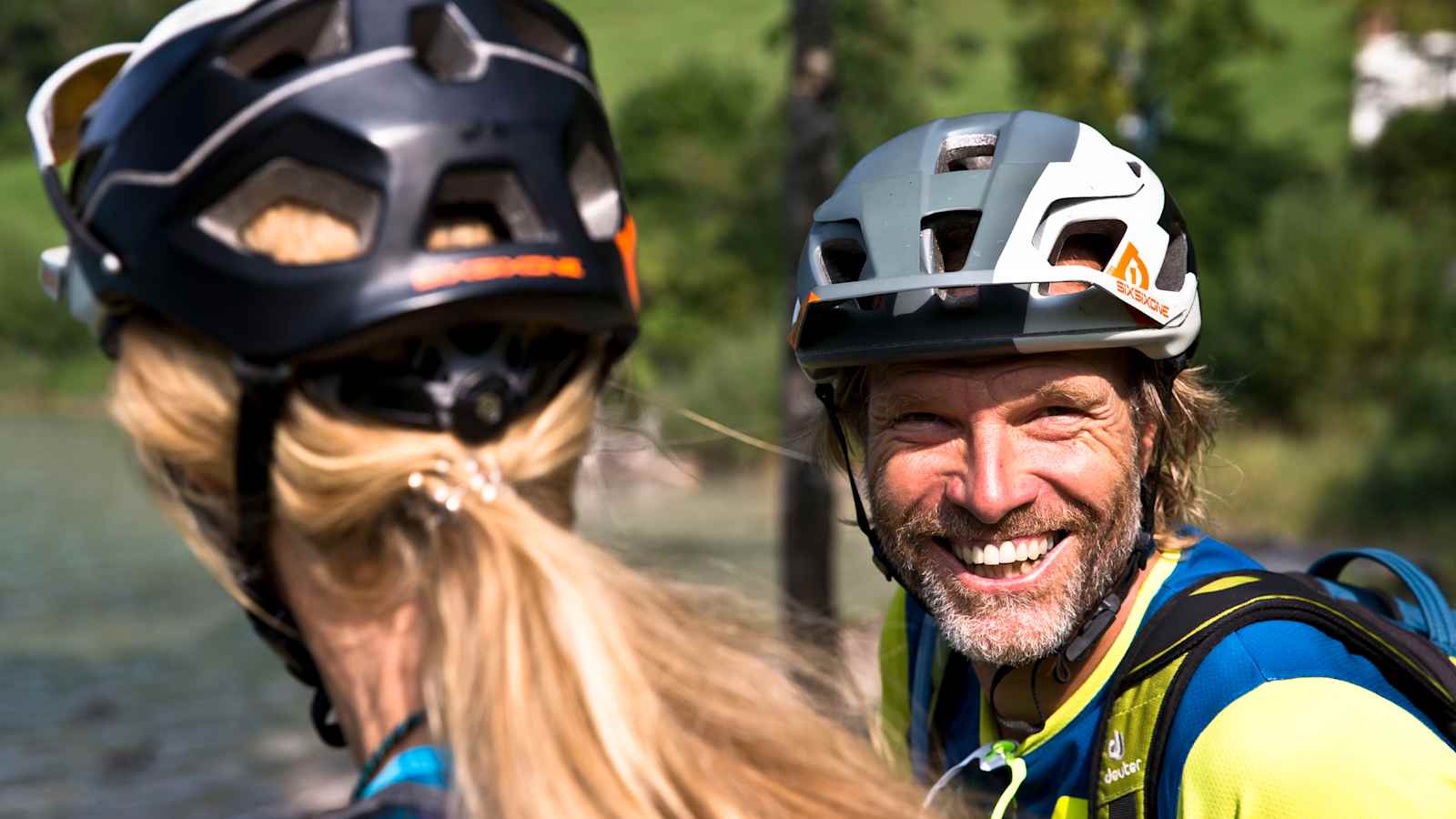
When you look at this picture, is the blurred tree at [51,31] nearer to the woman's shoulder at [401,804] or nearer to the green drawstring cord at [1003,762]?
the green drawstring cord at [1003,762]

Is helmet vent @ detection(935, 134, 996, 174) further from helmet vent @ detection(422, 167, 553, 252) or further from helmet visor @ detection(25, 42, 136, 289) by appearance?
helmet visor @ detection(25, 42, 136, 289)

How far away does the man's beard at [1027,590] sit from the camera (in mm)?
2605

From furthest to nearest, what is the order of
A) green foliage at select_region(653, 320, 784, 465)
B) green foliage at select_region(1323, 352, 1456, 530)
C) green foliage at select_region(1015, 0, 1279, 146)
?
green foliage at select_region(653, 320, 784, 465) → green foliage at select_region(1015, 0, 1279, 146) → green foliage at select_region(1323, 352, 1456, 530)

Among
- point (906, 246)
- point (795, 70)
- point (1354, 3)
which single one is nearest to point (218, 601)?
point (795, 70)

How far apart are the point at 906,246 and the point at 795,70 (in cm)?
427

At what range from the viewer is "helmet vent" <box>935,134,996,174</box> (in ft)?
9.25

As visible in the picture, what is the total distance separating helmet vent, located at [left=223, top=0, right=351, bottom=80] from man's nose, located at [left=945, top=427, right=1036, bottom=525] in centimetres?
Answer: 127

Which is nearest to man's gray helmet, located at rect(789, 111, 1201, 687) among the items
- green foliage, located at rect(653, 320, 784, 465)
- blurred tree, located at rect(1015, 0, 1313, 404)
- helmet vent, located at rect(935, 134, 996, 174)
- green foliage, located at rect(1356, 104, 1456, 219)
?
helmet vent, located at rect(935, 134, 996, 174)

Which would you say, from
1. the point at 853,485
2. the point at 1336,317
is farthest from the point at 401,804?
the point at 1336,317

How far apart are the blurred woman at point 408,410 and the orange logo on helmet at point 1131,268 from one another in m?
1.04

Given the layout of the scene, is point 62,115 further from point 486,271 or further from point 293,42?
point 486,271

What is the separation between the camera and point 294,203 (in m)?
1.87

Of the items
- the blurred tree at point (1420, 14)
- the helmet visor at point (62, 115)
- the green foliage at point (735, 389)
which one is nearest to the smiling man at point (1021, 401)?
the helmet visor at point (62, 115)

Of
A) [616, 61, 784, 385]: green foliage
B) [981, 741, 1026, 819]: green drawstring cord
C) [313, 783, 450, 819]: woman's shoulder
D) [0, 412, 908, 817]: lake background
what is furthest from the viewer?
[616, 61, 784, 385]: green foliage
